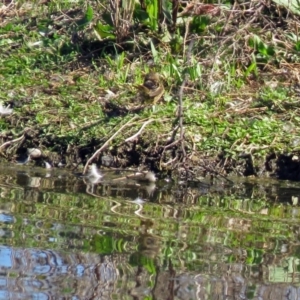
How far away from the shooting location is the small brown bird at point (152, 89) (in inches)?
254

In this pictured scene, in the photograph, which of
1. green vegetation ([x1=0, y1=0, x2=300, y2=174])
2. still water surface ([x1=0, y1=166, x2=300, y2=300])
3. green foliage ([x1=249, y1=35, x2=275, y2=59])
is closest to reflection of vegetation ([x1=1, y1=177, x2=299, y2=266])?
still water surface ([x1=0, y1=166, x2=300, y2=300])

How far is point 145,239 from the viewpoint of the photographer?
13.7 ft

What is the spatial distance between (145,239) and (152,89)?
2.49 metres

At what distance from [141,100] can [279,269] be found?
287 centimetres

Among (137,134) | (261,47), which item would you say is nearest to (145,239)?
(137,134)

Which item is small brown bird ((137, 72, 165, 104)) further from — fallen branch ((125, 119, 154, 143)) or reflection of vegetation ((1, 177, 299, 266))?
reflection of vegetation ((1, 177, 299, 266))

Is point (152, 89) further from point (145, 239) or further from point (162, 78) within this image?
point (145, 239)

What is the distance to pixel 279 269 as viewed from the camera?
3.81 metres

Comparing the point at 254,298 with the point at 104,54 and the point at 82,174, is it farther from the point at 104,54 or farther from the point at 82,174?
the point at 104,54

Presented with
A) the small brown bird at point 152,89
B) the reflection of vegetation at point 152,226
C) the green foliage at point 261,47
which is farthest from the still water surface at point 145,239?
the green foliage at point 261,47

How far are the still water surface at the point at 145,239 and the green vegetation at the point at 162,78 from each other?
1.19 feet

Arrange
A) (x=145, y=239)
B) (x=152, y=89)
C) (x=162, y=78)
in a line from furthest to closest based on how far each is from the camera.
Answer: (x=162, y=78), (x=152, y=89), (x=145, y=239)

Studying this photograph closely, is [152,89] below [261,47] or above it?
below

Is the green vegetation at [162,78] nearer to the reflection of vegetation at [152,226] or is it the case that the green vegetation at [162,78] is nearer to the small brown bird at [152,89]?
the small brown bird at [152,89]
